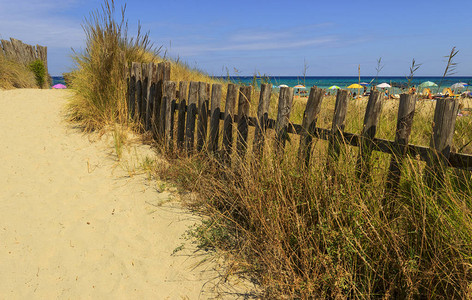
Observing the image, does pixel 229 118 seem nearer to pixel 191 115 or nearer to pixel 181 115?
→ pixel 191 115

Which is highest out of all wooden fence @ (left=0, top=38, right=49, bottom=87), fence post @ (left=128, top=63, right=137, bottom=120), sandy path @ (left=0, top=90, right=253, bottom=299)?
wooden fence @ (left=0, top=38, right=49, bottom=87)

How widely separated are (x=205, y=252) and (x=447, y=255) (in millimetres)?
1860

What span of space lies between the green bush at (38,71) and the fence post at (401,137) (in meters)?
13.5

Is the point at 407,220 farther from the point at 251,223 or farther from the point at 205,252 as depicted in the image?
the point at 205,252

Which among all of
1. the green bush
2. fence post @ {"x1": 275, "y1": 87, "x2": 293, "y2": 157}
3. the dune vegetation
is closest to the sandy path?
the dune vegetation

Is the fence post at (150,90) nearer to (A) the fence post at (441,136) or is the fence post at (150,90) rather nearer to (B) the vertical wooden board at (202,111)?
(B) the vertical wooden board at (202,111)

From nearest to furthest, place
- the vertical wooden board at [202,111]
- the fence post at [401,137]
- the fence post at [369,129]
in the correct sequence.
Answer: the fence post at [401,137]
the fence post at [369,129]
the vertical wooden board at [202,111]

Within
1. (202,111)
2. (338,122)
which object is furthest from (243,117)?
(338,122)

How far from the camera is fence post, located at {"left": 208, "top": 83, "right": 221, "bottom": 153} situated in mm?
4195

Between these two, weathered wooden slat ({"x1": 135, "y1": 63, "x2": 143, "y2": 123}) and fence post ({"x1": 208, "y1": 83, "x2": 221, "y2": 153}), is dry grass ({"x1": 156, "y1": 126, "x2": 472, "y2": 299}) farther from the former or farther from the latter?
weathered wooden slat ({"x1": 135, "y1": 63, "x2": 143, "y2": 123})

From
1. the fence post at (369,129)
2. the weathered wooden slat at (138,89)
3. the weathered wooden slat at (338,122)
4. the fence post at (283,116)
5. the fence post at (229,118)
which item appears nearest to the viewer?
the fence post at (369,129)

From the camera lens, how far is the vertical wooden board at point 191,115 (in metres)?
4.50

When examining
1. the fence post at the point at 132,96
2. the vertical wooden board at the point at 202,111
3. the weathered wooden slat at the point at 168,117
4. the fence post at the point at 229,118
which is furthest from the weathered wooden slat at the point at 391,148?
the fence post at the point at 132,96

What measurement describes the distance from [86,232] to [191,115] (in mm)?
2030
